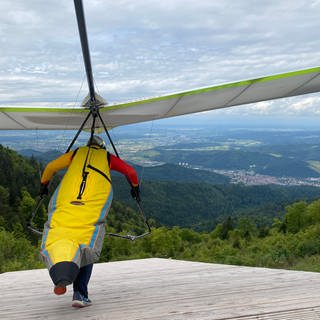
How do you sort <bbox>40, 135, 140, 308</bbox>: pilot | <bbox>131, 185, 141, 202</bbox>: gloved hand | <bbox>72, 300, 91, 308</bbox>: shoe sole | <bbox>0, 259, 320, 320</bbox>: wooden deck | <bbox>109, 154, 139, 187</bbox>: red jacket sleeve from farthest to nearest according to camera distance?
<bbox>131, 185, 141, 202</bbox>: gloved hand < <bbox>109, 154, 139, 187</bbox>: red jacket sleeve < <bbox>72, 300, 91, 308</bbox>: shoe sole < <bbox>0, 259, 320, 320</bbox>: wooden deck < <bbox>40, 135, 140, 308</bbox>: pilot

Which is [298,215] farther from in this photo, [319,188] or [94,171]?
[319,188]

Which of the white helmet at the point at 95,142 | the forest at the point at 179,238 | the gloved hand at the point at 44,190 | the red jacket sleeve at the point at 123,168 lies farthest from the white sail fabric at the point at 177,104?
the forest at the point at 179,238

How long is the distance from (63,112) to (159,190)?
105 meters

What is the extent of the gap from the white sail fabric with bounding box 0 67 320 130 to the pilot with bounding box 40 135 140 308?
1.77 ft

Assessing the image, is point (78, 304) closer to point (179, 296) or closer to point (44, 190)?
point (179, 296)

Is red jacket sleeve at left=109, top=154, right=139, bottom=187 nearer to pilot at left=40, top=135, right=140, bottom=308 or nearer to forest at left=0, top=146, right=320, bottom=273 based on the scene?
pilot at left=40, top=135, right=140, bottom=308

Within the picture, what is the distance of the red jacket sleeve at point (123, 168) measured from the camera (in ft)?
11.6

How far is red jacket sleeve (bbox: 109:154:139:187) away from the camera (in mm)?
3525

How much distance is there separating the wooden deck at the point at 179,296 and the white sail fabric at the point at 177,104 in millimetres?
1730

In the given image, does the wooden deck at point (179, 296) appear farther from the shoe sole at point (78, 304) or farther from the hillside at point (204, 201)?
the hillside at point (204, 201)

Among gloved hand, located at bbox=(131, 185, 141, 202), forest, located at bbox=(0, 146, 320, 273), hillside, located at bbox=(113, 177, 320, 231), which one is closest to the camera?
gloved hand, located at bbox=(131, 185, 141, 202)

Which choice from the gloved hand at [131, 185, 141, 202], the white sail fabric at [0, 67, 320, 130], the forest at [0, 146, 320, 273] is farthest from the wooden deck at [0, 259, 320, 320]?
the forest at [0, 146, 320, 273]

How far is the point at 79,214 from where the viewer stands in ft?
9.75

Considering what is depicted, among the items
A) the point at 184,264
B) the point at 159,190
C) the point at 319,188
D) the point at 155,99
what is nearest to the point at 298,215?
the point at 184,264
